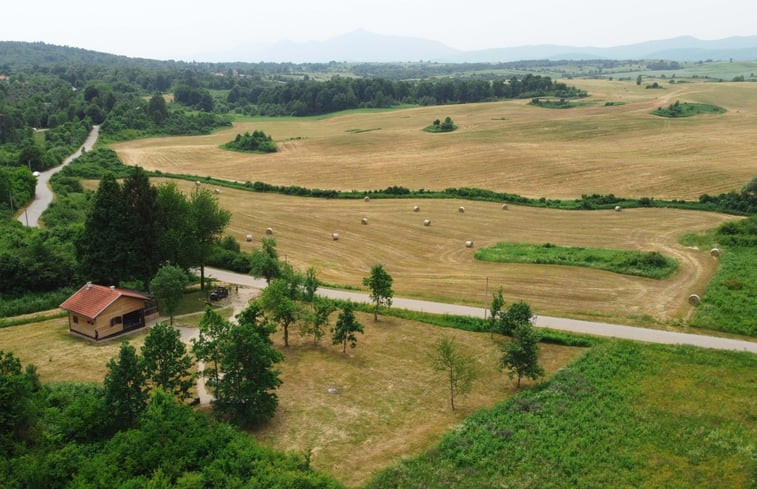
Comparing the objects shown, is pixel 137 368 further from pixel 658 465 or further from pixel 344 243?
pixel 344 243

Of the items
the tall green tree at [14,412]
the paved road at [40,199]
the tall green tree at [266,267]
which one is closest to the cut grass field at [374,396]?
the tall green tree at [266,267]

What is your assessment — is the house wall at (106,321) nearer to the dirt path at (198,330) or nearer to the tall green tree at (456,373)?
the dirt path at (198,330)

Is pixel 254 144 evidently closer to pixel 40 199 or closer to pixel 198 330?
pixel 40 199

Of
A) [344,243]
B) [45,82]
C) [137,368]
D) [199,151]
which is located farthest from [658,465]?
[45,82]

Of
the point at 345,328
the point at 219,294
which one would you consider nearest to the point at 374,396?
the point at 345,328

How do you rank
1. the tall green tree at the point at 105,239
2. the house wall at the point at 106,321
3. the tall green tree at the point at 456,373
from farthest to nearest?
the tall green tree at the point at 105,239, the house wall at the point at 106,321, the tall green tree at the point at 456,373

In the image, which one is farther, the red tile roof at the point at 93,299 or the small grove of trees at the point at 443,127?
the small grove of trees at the point at 443,127
